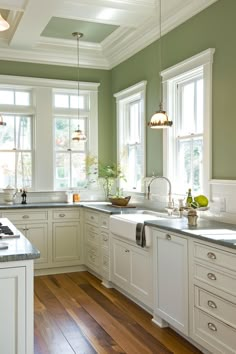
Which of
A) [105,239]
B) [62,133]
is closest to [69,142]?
[62,133]

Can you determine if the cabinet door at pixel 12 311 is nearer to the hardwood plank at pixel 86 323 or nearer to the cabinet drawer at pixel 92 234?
the hardwood plank at pixel 86 323

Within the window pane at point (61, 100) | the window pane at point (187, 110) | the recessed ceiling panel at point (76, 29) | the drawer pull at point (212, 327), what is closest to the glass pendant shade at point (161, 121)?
the window pane at point (187, 110)

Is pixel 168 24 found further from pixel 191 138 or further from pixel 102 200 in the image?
pixel 102 200

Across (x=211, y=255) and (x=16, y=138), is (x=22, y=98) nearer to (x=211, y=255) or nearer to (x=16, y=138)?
(x=16, y=138)

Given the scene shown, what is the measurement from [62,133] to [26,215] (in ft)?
4.81

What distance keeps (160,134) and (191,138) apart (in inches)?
22.5

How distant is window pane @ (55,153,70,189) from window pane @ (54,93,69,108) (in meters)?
0.74

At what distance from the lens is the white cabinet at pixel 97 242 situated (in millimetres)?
4770

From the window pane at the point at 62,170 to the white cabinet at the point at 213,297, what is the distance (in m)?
3.40

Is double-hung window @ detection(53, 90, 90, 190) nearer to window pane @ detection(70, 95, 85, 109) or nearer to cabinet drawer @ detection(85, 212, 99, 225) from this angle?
window pane @ detection(70, 95, 85, 109)

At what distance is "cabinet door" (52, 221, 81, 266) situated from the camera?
214 inches

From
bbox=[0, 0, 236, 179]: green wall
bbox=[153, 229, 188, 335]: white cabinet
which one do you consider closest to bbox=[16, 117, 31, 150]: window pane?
bbox=[0, 0, 236, 179]: green wall

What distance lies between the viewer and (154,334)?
3.35m

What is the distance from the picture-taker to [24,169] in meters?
5.88
